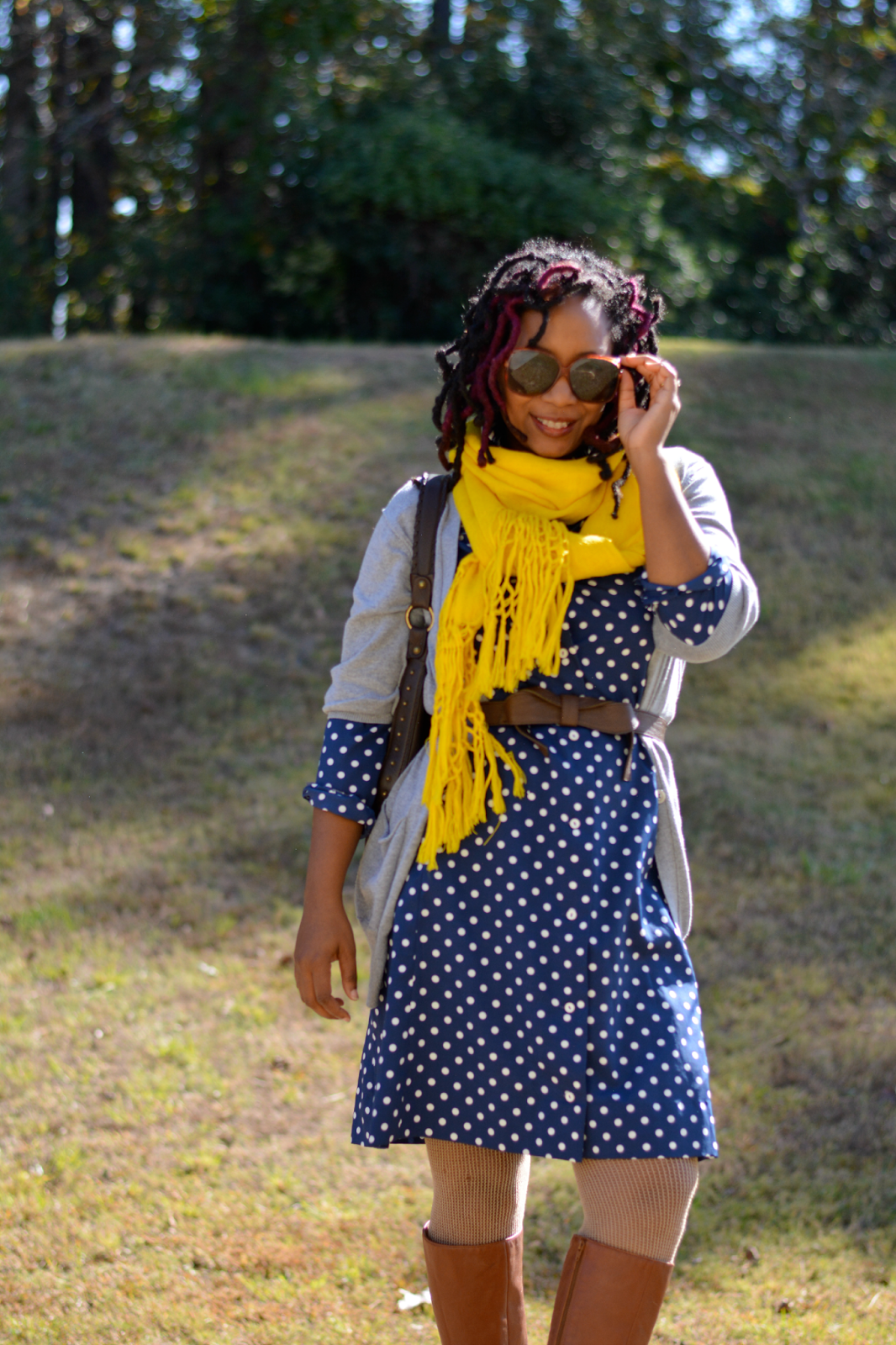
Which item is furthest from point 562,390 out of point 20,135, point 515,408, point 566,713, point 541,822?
point 20,135

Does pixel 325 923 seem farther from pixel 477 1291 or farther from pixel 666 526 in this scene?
pixel 666 526

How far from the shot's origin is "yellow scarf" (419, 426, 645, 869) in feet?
7.08

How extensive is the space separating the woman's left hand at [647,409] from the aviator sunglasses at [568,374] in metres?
0.03

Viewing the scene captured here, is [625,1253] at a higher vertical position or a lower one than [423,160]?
lower

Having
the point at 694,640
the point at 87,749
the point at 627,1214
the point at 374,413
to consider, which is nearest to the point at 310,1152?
the point at 627,1214

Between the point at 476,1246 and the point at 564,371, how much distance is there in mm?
1399

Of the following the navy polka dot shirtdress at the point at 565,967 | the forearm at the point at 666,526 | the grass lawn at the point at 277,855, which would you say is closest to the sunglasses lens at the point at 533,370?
the forearm at the point at 666,526

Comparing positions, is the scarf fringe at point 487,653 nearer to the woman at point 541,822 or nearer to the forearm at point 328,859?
the woman at point 541,822

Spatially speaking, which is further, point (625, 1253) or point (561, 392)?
point (561, 392)

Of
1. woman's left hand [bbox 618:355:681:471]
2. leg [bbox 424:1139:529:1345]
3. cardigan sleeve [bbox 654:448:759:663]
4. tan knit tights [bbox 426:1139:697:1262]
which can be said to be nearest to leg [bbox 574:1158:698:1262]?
tan knit tights [bbox 426:1139:697:1262]

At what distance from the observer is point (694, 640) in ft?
6.98

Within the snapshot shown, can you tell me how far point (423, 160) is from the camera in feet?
35.9

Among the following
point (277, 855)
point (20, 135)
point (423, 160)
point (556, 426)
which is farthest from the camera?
point (20, 135)

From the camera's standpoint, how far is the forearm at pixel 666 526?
2.09 m
